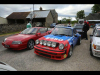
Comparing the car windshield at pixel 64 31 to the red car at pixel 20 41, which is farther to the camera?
the car windshield at pixel 64 31

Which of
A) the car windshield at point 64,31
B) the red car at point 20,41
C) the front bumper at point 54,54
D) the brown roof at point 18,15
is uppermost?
the brown roof at point 18,15

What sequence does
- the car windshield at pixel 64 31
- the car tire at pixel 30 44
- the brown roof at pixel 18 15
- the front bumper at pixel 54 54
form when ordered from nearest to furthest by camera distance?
the front bumper at pixel 54 54
the car windshield at pixel 64 31
the car tire at pixel 30 44
the brown roof at pixel 18 15

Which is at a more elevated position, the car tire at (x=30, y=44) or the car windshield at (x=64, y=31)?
the car windshield at (x=64, y=31)

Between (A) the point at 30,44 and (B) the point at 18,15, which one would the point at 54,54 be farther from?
(B) the point at 18,15

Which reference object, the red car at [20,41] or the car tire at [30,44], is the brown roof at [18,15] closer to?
the red car at [20,41]

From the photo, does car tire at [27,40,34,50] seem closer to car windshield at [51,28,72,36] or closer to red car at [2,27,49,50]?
red car at [2,27,49,50]

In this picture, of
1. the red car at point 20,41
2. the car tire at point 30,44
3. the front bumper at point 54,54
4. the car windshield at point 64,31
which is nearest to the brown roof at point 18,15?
the red car at point 20,41

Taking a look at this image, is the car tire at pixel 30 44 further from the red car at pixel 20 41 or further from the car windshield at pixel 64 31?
the car windshield at pixel 64 31

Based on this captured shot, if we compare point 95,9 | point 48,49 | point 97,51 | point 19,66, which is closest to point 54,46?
point 48,49

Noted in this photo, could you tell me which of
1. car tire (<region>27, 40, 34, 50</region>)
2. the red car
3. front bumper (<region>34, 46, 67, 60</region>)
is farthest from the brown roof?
front bumper (<region>34, 46, 67, 60</region>)

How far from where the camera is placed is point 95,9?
56.0 m

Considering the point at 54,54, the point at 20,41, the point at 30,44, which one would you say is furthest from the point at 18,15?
Result: the point at 54,54

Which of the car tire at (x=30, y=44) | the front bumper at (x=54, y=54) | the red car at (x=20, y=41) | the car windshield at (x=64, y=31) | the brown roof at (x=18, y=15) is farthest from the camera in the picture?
the brown roof at (x=18, y=15)

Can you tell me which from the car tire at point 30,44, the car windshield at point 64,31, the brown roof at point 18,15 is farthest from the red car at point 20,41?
the brown roof at point 18,15
